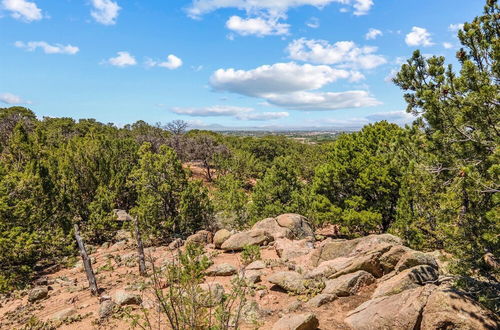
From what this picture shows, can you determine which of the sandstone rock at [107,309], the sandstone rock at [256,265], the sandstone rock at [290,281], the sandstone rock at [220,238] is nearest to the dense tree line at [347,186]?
the sandstone rock at [220,238]

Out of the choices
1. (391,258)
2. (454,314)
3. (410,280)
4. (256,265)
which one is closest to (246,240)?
(256,265)

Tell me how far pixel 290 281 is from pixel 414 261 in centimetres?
538

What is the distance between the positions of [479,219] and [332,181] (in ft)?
54.4

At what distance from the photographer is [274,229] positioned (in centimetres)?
2441

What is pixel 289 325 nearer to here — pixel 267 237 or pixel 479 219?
pixel 479 219

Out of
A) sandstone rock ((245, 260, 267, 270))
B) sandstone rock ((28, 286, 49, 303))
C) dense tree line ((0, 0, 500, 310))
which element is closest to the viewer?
dense tree line ((0, 0, 500, 310))

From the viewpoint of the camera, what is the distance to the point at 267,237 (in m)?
23.1

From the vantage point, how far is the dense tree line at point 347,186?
22.8 ft

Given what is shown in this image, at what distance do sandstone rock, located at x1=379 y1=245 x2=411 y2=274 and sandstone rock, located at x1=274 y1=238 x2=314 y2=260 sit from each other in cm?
700

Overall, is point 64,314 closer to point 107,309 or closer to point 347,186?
point 107,309

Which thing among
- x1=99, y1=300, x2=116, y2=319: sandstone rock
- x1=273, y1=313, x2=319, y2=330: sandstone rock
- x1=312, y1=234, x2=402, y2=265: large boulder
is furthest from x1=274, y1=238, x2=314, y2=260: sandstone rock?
x1=99, y1=300, x2=116, y2=319: sandstone rock

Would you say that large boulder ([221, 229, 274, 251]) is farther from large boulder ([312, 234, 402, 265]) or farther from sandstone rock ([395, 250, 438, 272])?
sandstone rock ([395, 250, 438, 272])

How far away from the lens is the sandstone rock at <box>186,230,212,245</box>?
82.8ft

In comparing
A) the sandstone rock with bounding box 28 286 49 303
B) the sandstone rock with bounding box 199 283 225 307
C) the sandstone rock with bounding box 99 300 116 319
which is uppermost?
the sandstone rock with bounding box 199 283 225 307
